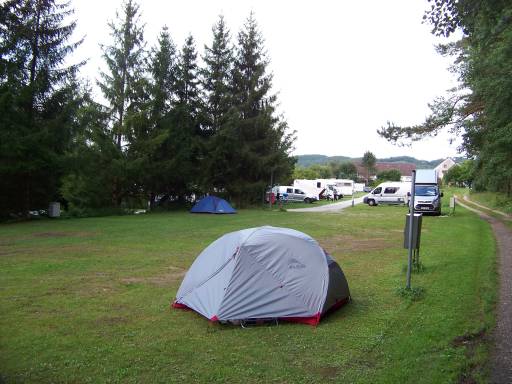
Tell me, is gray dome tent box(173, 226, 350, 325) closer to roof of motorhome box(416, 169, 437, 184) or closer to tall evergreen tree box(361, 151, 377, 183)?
roof of motorhome box(416, 169, 437, 184)

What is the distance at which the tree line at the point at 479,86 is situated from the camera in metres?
7.27

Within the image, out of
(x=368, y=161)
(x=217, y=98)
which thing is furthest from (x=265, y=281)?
(x=368, y=161)

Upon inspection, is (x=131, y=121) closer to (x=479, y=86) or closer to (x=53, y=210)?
(x=53, y=210)

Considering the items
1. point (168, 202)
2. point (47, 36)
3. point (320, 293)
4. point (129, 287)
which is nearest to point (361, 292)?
point (320, 293)

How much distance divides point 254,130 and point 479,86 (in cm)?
1900

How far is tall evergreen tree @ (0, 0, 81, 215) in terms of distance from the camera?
19172mm

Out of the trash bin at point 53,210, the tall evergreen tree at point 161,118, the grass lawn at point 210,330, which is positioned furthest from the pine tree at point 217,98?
the grass lawn at point 210,330

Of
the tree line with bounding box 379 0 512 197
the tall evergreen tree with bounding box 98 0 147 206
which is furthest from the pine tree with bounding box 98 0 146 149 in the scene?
the tree line with bounding box 379 0 512 197

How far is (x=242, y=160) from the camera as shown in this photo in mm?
33031

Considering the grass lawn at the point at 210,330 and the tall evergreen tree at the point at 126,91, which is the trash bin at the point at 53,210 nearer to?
the tall evergreen tree at the point at 126,91

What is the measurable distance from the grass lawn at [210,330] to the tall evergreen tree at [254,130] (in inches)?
858

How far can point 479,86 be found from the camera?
53.2 feet

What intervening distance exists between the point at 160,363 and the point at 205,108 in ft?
96.1

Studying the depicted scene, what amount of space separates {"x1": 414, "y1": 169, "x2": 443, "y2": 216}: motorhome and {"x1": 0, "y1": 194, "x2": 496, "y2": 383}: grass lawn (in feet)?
50.3
